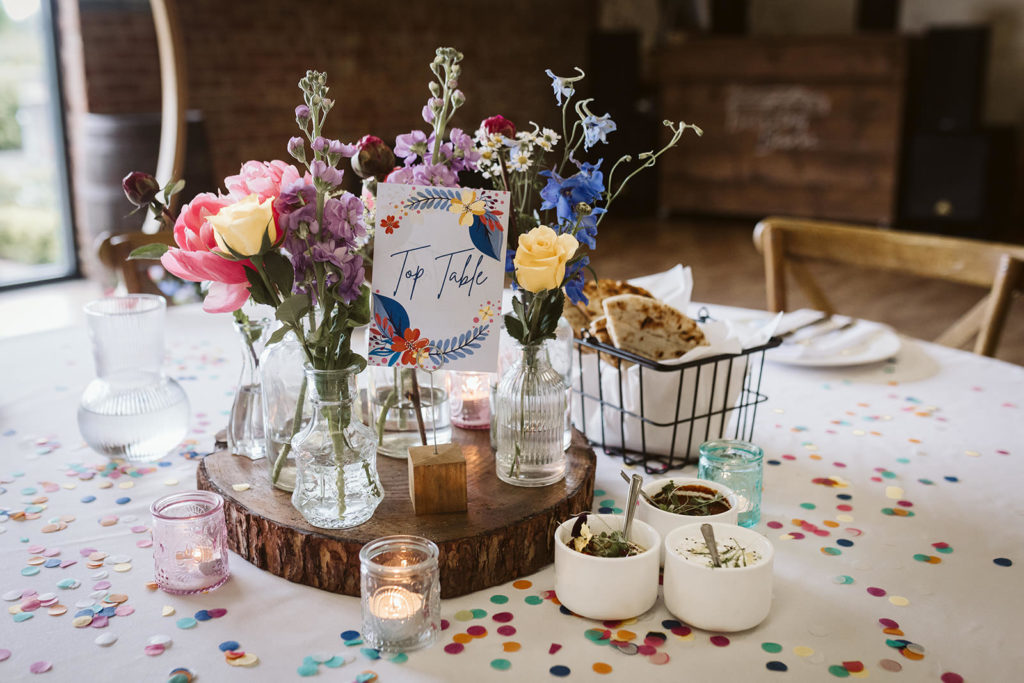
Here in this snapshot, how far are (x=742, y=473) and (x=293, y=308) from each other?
49cm

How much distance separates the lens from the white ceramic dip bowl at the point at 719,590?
0.80 metres

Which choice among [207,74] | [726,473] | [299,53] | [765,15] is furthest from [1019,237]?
[726,473]

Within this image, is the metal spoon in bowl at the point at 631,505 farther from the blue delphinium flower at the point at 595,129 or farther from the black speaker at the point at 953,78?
the black speaker at the point at 953,78

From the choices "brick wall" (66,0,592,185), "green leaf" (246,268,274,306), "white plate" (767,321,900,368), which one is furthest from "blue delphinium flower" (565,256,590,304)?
"brick wall" (66,0,592,185)

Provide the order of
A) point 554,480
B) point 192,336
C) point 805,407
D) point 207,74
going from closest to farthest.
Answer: point 554,480
point 805,407
point 192,336
point 207,74

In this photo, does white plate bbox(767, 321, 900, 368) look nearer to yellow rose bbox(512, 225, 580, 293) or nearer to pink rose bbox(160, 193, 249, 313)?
yellow rose bbox(512, 225, 580, 293)

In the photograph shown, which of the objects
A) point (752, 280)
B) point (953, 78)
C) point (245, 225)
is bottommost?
point (752, 280)

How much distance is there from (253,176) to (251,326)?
0.82ft

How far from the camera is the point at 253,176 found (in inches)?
33.7

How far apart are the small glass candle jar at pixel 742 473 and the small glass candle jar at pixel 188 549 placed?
49 cm

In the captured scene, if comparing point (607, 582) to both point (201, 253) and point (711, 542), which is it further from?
point (201, 253)

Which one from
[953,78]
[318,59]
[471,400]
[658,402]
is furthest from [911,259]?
[953,78]

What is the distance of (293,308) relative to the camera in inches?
32.5

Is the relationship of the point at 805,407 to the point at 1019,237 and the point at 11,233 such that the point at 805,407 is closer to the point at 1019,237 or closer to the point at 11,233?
the point at 11,233
